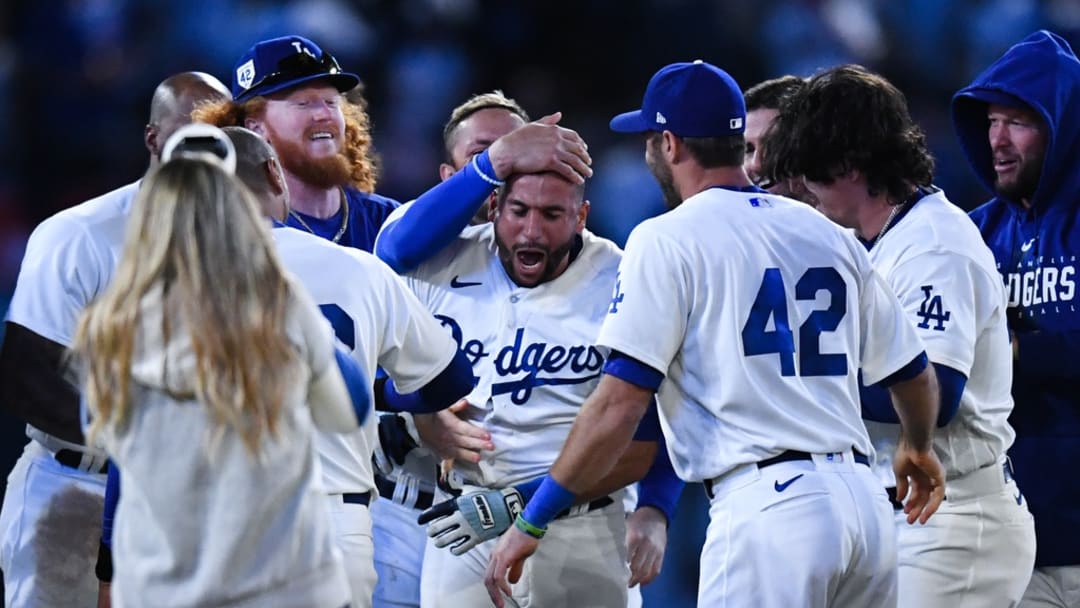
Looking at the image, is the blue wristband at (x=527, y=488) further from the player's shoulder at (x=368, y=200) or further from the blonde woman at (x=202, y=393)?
the blonde woman at (x=202, y=393)

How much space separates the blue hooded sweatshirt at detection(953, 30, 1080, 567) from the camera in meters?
4.66

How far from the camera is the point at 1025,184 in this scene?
4926mm

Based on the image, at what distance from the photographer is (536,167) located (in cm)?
433

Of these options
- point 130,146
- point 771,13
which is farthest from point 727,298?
point 771,13

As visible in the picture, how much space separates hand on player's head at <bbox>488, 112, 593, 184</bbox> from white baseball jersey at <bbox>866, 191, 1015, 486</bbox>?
97 centimetres

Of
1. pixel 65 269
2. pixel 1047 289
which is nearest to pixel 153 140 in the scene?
pixel 65 269

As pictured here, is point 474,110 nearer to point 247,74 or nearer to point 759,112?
point 247,74

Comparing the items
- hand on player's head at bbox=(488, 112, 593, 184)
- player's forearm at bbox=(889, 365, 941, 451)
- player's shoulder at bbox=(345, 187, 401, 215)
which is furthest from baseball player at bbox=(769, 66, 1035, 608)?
player's shoulder at bbox=(345, 187, 401, 215)

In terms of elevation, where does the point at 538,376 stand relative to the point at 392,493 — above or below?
above

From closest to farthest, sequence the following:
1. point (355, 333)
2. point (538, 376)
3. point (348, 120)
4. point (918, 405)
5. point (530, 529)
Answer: point (355, 333)
point (530, 529)
point (918, 405)
point (538, 376)
point (348, 120)

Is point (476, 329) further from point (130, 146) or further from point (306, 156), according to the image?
point (130, 146)

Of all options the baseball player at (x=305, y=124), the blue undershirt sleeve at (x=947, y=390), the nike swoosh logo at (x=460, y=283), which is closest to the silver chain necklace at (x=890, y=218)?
the blue undershirt sleeve at (x=947, y=390)

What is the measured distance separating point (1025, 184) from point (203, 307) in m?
3.29

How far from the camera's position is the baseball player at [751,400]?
3604mm
